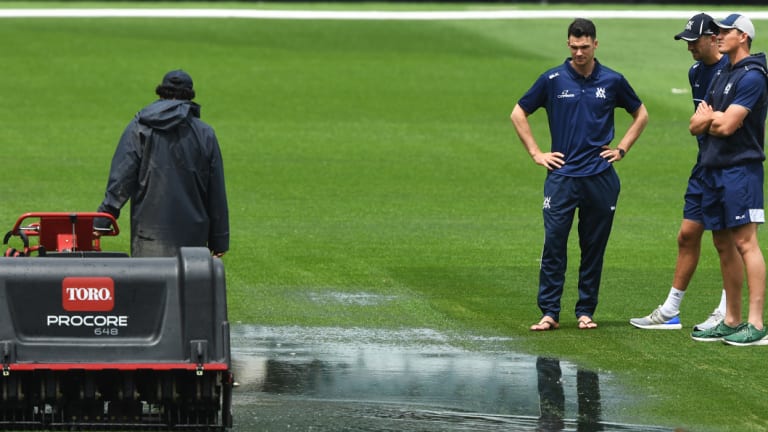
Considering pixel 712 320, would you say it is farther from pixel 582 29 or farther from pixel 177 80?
pixel 177 80

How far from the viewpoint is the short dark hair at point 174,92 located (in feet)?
30.4

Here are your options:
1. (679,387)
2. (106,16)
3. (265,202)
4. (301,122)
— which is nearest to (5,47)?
(106,16)

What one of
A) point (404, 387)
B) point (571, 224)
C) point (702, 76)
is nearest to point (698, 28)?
point (702, 76)

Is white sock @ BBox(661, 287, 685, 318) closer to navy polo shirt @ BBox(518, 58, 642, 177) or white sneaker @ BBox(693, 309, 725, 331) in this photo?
white sneaker @ BBox(693, 309, 725, 331)

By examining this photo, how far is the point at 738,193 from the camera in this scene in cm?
1062

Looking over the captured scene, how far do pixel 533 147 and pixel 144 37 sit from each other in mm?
23833

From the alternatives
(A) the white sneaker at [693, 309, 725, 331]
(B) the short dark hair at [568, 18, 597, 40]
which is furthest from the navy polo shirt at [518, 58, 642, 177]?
(A) the white sneaker at [693, 309, 725, 331]

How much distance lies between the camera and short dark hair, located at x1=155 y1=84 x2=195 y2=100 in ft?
30.4

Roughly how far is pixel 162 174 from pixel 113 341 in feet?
4.58

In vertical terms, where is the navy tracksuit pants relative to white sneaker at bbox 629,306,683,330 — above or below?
above

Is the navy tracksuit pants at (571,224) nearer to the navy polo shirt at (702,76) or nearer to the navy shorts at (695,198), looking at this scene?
the navy shorts at (695,198)

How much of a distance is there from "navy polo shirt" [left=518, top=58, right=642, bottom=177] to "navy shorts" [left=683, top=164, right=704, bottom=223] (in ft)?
1.94

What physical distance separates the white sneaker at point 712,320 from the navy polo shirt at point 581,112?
4.18 feet

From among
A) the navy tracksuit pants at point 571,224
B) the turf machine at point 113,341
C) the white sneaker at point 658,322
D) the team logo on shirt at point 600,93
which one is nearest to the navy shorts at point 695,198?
the navy tracksuit pants at point 571,224
